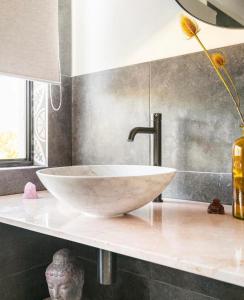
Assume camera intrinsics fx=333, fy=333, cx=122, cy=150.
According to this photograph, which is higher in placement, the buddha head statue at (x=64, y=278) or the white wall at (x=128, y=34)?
the white wall at (x=128, y=34)

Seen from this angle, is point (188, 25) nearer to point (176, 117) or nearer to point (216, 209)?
point (176, 117)

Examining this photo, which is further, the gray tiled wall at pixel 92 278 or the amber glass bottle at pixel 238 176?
the gray tiled wall at pixel 92 278

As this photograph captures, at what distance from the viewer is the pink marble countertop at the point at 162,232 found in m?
0.67

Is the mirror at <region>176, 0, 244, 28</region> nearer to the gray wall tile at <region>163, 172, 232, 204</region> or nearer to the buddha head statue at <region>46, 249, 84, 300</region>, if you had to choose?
the gray wall tile at <region>163, 172, 232, 204</region>

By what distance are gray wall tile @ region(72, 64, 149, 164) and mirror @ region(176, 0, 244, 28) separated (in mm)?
306

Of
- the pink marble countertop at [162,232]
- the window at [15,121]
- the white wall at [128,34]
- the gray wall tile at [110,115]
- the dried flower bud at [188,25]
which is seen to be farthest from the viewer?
the window at [15,121]

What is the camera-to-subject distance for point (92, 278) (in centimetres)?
162

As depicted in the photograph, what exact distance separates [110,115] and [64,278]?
757 mm

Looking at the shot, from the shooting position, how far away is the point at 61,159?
1746 mm

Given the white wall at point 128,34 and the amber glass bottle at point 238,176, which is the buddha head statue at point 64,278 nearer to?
the amber glass bottle at point 238,176

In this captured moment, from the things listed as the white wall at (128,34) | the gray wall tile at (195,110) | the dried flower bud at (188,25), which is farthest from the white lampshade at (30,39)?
the dried flower bud at (188,25)

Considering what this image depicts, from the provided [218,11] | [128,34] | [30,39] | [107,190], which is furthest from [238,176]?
[30,39]

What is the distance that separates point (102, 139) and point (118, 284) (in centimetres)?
68

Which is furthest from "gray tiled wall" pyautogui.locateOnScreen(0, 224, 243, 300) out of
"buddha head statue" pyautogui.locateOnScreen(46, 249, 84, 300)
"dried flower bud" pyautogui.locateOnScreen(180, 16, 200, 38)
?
"dried flower bud" pyautogui.locateOnScreen(180, 16, 200, 38)
